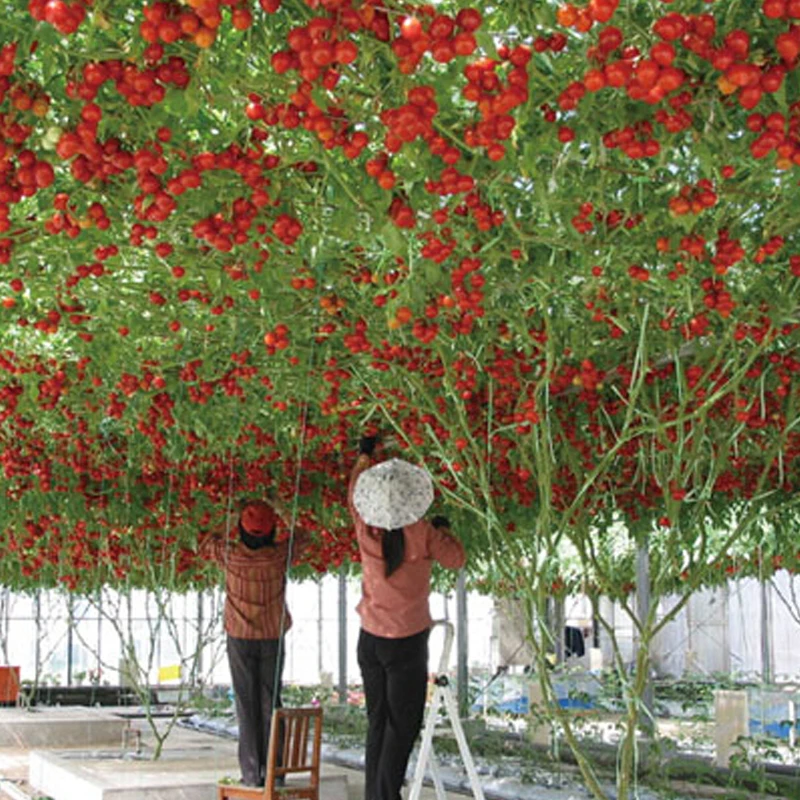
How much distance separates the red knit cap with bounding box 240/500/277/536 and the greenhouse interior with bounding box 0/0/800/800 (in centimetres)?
2

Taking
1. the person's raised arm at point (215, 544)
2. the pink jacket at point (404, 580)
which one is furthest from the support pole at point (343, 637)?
the pink jacket at point (404, 580)

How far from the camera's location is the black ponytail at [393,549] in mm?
4609

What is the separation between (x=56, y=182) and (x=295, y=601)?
18.5 meters

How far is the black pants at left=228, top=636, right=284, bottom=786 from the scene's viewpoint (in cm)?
550

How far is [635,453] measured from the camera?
6.27m

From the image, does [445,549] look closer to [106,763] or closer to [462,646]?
[106,763]

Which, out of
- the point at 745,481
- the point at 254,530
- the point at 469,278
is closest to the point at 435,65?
the point at 469,278

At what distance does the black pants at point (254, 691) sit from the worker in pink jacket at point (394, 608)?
3.37 ft

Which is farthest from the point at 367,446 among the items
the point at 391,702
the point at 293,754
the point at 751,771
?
the point at 751,771

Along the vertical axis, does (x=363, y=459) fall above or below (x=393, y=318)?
below

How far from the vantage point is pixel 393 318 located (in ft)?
12.2

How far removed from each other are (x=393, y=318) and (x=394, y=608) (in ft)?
4.29

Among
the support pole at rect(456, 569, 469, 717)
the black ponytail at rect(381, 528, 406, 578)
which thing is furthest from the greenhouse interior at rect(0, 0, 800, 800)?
the support pole at rect(456, 569, 469, 717)

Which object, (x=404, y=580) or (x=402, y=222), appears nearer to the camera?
(x=402, y=222)
